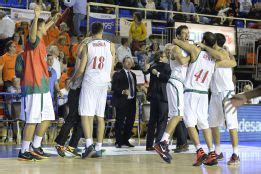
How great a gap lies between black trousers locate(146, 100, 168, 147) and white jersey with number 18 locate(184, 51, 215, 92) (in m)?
2.44

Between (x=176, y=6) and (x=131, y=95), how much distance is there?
1039cm

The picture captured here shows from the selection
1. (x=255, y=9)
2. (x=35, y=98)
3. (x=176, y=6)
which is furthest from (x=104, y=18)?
(x=35, y=98)

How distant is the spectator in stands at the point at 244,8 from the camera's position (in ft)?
83.8

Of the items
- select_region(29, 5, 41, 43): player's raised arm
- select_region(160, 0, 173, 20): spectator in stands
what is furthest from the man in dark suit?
select_region(160, 0, 173, 20): spectator in stands

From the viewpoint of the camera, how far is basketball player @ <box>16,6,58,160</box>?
32.0ft

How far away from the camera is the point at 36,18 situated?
373 inches

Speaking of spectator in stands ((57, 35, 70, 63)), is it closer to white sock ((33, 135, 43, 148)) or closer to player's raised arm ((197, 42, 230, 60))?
white sock ((33, 135, 43, 148))

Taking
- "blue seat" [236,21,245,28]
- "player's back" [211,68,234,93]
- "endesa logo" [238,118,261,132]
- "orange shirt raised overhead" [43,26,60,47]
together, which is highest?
"blue seat" [236,21,245,28]

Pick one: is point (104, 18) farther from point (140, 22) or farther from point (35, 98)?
point (35, 98)

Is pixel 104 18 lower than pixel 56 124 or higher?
higher

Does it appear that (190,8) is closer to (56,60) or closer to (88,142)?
(56,60)

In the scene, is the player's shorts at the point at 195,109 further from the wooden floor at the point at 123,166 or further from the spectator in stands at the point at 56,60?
the spectator in stands at the point at 56,60

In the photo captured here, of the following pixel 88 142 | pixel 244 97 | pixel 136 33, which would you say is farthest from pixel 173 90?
pixel 136 33

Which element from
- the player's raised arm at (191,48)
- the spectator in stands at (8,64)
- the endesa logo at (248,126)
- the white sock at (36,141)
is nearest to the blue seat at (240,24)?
the endesa logo at (248,126)
